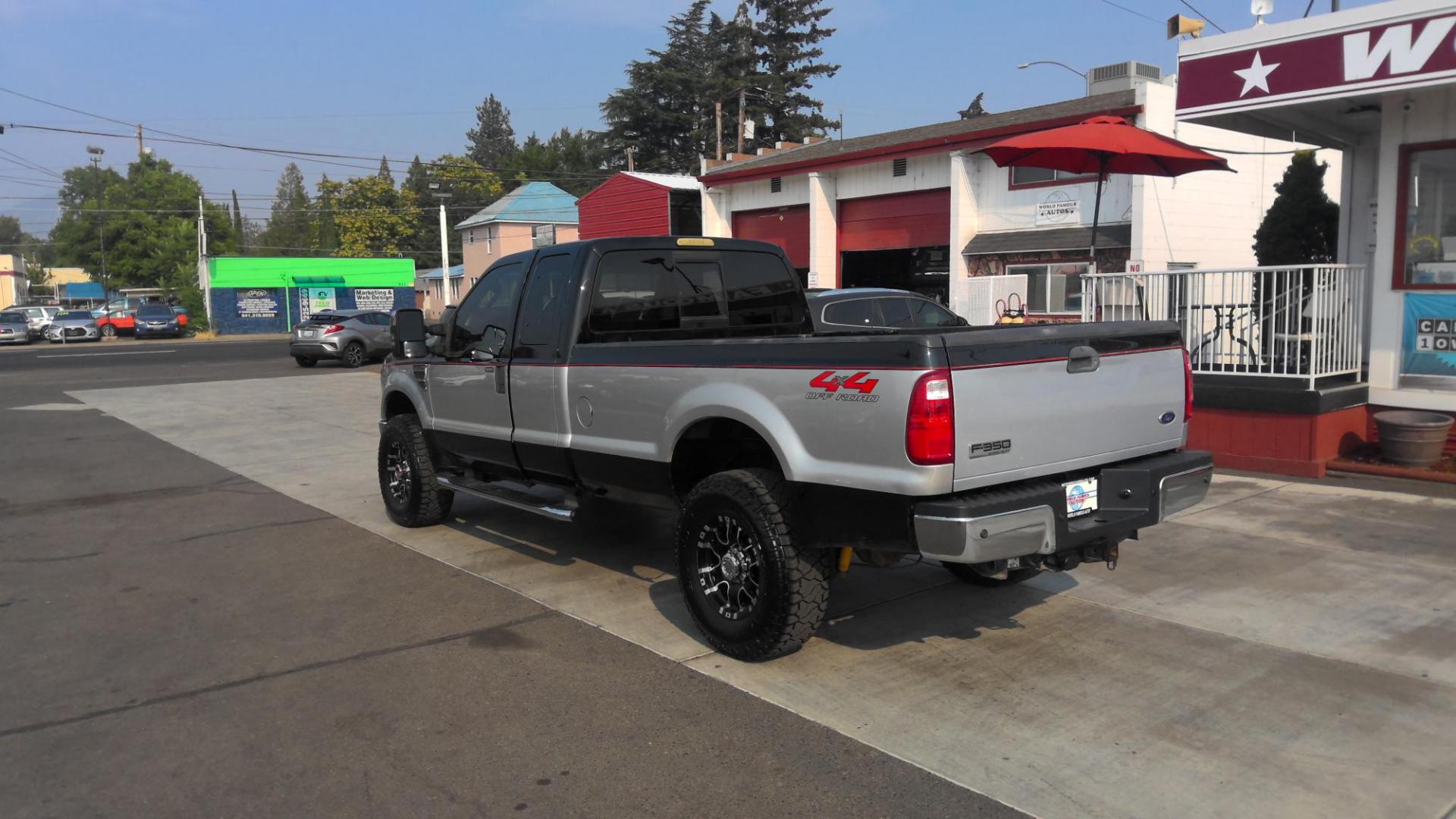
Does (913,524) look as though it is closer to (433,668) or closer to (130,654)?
(433,668)

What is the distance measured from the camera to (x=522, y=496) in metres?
6.48

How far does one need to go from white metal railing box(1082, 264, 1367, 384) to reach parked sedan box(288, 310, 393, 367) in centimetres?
1996

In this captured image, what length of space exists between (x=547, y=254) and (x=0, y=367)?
94.2ft

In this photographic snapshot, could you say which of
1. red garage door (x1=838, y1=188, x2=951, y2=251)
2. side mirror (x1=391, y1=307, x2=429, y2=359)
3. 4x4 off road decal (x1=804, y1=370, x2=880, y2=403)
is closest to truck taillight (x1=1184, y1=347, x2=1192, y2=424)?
4x4 off road decal (x1=804, y1=370, x2=880, y2=403)

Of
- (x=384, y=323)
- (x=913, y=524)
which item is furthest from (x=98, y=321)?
(x=913, y=524)

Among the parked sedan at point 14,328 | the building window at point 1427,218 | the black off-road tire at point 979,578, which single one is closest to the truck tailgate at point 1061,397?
the black off-road tire at point 979,578

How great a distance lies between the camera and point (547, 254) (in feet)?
21.6

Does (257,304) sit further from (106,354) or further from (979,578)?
(979,578)

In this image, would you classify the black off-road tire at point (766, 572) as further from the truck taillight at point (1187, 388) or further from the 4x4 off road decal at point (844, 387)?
the truck taillight at point (1187, 388)

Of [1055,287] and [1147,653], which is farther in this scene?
[1055,287]

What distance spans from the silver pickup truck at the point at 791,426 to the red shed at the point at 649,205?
69.8ft

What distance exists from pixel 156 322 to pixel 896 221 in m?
36.8

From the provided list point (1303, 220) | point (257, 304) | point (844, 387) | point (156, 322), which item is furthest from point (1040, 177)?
point (257, 304)

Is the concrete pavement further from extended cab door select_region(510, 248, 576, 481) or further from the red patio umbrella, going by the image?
the red patio umbrella
